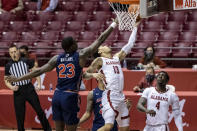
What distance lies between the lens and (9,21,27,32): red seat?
16.3 meters

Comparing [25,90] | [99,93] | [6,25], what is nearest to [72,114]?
[99,93]

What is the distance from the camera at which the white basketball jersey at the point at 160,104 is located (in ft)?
28.0

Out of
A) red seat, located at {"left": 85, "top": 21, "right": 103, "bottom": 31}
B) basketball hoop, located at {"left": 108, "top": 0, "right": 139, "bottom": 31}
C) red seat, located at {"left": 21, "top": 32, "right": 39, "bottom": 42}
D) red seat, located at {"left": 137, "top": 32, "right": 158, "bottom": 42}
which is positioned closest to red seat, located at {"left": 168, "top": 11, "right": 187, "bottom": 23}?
red seat, located at {"left": 137, "top": 32, "right": 158, "bottom": 42}

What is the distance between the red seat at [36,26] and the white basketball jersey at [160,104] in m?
8.01

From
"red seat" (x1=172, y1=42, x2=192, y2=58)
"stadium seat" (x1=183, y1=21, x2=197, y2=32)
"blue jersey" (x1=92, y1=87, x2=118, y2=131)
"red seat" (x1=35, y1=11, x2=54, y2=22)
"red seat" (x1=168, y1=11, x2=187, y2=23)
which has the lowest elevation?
"blue jersey" (x1=92, y1=87, x2=118, y2=131)

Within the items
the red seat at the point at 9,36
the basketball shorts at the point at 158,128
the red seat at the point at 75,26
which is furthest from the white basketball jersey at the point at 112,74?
the red seat at the point at 9,36

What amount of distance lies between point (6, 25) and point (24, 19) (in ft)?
1.99

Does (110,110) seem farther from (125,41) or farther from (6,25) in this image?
(6,25)

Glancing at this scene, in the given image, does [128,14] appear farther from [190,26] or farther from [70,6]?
[70,6]

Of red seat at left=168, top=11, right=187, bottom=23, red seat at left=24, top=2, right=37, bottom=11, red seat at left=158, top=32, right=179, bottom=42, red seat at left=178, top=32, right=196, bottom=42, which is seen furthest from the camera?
red seat at left=24, top=2, right=37, bottom=11

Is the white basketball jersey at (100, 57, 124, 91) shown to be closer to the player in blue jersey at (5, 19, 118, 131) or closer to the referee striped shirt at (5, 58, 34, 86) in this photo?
the player in blue jersey at (5, 19, 118, 131)

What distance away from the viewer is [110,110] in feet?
27.3

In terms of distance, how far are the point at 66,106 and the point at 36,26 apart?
864cm

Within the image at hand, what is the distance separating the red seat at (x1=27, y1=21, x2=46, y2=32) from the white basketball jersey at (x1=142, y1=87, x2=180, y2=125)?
801 cm
